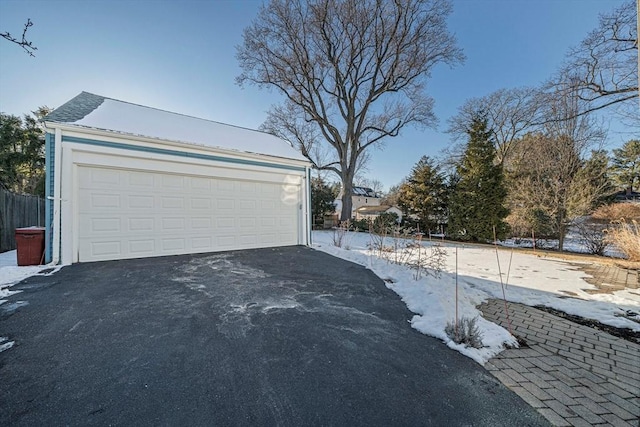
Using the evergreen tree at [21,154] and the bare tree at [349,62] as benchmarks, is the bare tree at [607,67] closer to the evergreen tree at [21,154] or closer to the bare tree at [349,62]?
the bare tree at [349,62]

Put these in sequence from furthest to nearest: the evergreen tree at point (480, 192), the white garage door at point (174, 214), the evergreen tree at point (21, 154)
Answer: the evergreen tree at point (21, 154)
the evergreen tree at point (480, 192)
the white garage door at point (174, 214)

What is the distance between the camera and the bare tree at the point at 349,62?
45.6ft

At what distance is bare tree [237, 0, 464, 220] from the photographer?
13.9m

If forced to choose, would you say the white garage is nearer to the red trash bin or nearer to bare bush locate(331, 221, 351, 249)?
the red trash bin

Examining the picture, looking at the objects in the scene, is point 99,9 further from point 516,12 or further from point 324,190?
point 324,190

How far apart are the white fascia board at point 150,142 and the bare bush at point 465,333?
6.49 metres

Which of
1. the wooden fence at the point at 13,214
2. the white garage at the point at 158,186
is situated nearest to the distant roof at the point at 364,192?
the white garage at the point at 158,186

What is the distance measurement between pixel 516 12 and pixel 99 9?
11169 millimetres

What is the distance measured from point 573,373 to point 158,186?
25.0 feet

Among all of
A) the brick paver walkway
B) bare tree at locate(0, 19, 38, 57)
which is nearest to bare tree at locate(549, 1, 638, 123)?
the brick paver walkway

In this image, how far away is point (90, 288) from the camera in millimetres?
3959

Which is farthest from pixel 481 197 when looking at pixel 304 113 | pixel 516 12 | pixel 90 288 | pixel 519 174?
pixel 90 288

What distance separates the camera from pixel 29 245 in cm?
506

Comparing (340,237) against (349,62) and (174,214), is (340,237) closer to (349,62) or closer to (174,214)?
(174,214)
